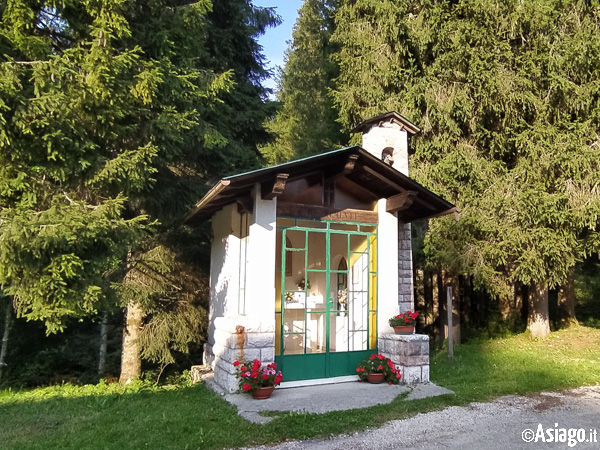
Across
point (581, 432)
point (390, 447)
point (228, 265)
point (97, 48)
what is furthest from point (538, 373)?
point (97, 48)

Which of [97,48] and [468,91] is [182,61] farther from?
[468,91]

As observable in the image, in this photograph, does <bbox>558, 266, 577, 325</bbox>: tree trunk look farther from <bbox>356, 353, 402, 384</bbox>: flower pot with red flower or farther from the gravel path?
<bbox>356, 353, 402, 384</bbox>: flower pot with red flower

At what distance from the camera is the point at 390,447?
13.7 ft

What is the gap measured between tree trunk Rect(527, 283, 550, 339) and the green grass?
3165 millimetres

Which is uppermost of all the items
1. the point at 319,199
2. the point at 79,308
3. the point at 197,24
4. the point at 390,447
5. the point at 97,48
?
the point at 197,24

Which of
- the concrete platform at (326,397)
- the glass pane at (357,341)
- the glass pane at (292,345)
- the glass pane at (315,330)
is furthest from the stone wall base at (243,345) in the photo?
the glass pane at (315,330)

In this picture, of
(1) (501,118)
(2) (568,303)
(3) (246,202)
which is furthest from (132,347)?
(2) (568,303)

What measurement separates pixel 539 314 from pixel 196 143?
996cm

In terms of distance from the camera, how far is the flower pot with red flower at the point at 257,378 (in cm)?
560

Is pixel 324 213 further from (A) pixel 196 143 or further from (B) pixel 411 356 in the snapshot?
(A) pixel 196 143

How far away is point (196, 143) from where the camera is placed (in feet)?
26.6

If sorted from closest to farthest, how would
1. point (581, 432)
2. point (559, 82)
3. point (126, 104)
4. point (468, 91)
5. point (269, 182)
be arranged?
point (581, 432), point (126, 104), point (269, 182), point (559, 82), point (468, 91)

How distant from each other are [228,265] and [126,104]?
300 centimetres

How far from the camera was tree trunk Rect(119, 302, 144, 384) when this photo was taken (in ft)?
28.4
